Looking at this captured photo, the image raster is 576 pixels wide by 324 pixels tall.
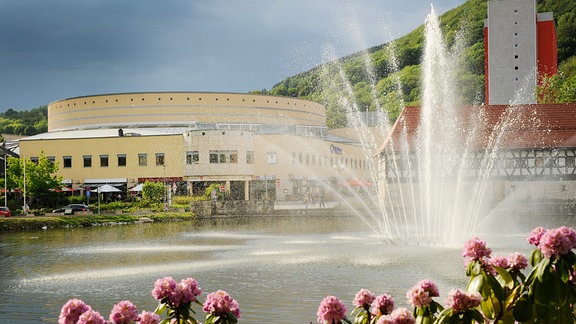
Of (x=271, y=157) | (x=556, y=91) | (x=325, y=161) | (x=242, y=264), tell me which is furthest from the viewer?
(x=325, y=161)

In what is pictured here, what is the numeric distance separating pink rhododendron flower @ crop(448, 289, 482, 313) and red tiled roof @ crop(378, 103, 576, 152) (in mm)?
49739

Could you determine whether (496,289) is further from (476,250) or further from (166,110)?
(166,110)

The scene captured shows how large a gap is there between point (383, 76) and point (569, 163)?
102 metres

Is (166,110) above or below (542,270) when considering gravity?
above

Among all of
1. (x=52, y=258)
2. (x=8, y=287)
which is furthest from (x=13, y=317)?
(x=52, y=258)

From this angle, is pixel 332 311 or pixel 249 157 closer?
pixel 332 311

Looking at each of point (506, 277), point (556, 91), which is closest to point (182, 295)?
point (506, 277)

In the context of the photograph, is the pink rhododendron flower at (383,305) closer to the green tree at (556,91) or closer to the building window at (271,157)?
the building window at (271,157)

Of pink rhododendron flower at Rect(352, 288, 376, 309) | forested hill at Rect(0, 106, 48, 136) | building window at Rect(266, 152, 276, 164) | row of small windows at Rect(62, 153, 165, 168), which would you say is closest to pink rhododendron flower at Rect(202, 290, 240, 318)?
pink rhododendron flower at Rect(352, 288, 376, 309)

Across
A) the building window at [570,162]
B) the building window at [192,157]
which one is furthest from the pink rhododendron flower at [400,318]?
the building window at [192,157]

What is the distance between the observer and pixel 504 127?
5722cm

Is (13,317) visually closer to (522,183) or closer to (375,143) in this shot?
(522,183)

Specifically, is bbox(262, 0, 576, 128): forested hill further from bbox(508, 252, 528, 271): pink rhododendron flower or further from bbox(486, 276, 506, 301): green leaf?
bbox(486, 276, 506, 301): green leaf

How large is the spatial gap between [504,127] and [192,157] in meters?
Result: 35.6
